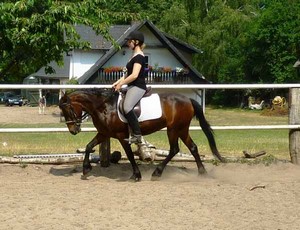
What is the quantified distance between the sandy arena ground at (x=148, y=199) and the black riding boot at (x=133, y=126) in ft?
2.16

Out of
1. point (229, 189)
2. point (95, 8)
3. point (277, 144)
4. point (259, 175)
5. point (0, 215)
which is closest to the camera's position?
point (0, 215)

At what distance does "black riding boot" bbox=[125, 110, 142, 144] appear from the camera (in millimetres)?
8539

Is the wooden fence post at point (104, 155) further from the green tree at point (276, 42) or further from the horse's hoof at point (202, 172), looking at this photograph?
the green tree at point (276, 42)

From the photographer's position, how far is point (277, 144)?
14.2 metres

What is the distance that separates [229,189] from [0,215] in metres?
3.18

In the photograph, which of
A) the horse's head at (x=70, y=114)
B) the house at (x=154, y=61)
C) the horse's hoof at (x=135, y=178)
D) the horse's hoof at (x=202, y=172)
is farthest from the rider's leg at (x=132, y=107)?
the house at (x=154, y=61)

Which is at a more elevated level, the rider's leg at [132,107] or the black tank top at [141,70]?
the black tank top at [141,70]

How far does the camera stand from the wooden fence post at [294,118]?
33.7ft

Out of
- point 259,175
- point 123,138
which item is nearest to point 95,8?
point 123,138

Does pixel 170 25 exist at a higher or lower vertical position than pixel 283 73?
higher

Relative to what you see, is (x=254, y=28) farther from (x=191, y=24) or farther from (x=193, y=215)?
(x=193, y=215)

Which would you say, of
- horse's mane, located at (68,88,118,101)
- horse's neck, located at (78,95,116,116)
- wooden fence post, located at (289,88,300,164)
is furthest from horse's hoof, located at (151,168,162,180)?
wooden fence post, located at (289,88,300,164)

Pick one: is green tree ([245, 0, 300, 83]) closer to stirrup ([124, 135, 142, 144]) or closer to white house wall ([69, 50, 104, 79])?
white house wall ([69, 50, 104, 79])

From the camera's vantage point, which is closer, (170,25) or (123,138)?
(123,138)
